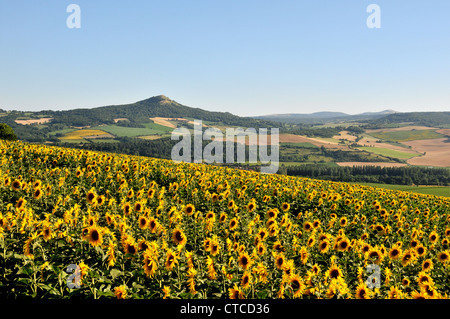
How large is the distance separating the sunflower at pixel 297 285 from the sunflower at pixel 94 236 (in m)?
4.17

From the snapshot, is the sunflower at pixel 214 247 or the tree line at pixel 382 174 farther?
the tree line at pixel 382 174

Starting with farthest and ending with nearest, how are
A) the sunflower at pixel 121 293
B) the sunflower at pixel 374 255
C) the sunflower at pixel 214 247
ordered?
the sunflower at pixel 374 255, the sunflower at pixel 214 247, the sunflower at pixel 121 293

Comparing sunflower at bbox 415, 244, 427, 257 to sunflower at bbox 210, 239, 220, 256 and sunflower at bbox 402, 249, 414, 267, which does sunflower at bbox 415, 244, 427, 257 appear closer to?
sunflower at bbox 402, 249, 414, 267

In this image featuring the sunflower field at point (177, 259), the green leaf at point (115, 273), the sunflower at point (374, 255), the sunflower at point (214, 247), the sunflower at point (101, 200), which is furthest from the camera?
the sunflower at point (101, 200)

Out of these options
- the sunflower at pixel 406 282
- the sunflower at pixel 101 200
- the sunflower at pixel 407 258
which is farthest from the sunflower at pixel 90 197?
the sunflower at pixel 407 258

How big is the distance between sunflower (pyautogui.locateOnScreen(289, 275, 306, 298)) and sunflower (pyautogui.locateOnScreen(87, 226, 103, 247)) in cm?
417

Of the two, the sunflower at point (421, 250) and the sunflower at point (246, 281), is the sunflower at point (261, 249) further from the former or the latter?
the sunflower at point (421, 250)

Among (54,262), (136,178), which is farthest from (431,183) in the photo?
(54,262)

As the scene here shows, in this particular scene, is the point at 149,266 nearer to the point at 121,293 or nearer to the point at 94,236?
the point at 121,293

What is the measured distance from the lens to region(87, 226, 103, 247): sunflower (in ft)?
23.2

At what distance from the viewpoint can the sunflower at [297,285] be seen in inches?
247

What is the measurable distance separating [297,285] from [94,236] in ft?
14.6
